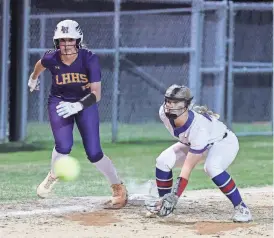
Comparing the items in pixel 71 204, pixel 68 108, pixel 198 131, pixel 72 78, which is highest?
pixel 72 78

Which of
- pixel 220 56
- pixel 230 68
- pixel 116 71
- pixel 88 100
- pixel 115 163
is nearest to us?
pixel 88 100

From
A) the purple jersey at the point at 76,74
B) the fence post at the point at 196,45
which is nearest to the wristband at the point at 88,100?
the purple jersey at the point at 76,74

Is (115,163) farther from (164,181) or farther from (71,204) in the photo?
(164,181)

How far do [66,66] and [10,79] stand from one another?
6.91m

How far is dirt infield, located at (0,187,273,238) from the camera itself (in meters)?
6.39

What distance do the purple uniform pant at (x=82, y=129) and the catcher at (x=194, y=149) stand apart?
653mm

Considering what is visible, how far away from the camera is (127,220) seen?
7008 millimetres

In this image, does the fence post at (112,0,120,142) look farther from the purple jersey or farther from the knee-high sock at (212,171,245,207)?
the knee-high sock at (212,171,245,207)

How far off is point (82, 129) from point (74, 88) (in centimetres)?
39

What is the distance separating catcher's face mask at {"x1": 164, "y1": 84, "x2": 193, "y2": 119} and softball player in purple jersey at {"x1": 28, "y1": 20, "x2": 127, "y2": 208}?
2.50 feet

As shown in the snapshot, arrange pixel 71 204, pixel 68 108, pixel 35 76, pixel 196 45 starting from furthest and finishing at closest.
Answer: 1. pixel 196 45
2. pixel 35 76
3. pixel 71 204
4. pixel 68 108

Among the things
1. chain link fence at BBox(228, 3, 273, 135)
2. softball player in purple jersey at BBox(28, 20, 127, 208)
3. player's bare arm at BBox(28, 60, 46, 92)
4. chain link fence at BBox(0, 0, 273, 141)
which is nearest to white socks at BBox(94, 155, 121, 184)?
softball player in purple jersey at BBox(28, 20, 127, 208)

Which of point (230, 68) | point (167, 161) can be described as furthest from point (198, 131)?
point (230, 68)

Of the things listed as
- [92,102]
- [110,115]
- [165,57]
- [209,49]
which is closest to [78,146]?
[110,115]
